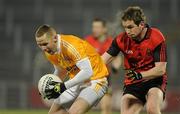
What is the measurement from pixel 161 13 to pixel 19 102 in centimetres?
721

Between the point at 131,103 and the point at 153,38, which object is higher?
the point at 153,38

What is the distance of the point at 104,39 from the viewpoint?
42.1ft

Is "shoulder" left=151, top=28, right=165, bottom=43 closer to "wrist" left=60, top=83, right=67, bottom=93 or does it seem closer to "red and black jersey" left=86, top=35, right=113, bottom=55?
"wrist" left=60, top=83, right=67, bottom=93

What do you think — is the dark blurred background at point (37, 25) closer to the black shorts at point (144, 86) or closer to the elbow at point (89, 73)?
the black shorts at point (144, 86)

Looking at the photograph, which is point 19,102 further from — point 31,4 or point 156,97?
point 156,97

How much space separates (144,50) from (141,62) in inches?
6.9

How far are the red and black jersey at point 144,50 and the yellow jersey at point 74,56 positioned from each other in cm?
37

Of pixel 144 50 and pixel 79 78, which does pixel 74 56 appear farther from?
pixel 144 50

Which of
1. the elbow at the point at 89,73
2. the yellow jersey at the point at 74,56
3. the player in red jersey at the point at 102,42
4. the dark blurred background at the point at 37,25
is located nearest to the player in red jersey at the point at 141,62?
the yellow jersey at the point at 74,56

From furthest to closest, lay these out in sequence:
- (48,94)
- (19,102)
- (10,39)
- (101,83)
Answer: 1. (10,39)
2. (19,102)
3. (101,83)
4. (48,94)

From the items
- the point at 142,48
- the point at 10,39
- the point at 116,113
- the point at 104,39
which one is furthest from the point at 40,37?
the point at 10,39

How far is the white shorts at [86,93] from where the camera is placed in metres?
7.97

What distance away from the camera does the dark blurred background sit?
64.6 ft

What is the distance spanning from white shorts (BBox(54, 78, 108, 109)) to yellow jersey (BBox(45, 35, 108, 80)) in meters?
0.10
